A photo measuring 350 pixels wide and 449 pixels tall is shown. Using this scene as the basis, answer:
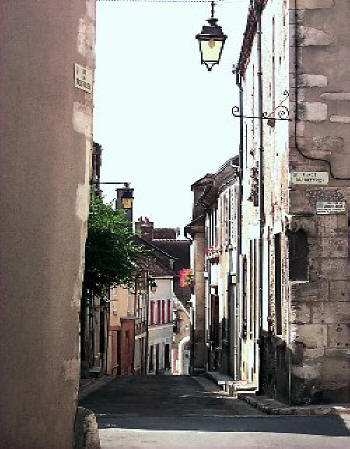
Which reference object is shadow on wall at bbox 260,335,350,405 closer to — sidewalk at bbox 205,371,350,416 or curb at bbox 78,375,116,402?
sidewalk at bbox 205,371,350,416

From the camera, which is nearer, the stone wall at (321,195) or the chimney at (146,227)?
the stone wall at (321,195)

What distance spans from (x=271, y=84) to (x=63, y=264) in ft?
42.7

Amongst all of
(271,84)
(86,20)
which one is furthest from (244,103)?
(86,20)

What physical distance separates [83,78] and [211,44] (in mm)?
7699

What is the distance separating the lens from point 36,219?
8617 mm

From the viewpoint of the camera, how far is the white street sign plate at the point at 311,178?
56.9 ft

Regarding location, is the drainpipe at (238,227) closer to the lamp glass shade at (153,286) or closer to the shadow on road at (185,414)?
the shadow on road at (185,414)

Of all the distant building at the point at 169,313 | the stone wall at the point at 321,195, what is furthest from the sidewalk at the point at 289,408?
the distant building at the point at 169,313

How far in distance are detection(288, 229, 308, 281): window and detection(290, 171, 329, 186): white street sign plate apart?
29.5 inches

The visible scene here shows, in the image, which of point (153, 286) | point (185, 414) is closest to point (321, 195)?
point (185, 414)

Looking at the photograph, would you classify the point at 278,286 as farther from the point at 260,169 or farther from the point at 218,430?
the point at 218,430

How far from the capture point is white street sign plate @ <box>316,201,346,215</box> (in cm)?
1727

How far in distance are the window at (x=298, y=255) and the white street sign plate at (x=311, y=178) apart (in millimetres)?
749

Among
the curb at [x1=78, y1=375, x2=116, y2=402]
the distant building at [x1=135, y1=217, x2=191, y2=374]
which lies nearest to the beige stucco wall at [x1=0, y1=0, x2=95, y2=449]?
the curb at [x1=78, y1=375, x2=116, y2=402]
